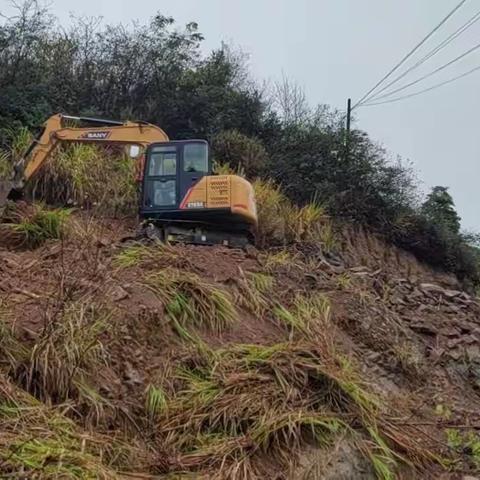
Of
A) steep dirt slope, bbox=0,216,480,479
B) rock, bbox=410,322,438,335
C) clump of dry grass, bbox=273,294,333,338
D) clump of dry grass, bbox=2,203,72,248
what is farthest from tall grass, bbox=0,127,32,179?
rock, bbox=410,322,438,335

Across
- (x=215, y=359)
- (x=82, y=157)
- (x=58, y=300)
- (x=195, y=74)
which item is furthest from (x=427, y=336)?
(x=195, y=74)

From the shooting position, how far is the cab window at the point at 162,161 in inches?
477

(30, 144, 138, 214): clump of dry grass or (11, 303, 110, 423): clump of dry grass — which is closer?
(11, 303, 110, 423): clump of dry grass

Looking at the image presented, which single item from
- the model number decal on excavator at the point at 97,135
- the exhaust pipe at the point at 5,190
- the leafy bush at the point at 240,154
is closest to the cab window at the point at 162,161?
the model number decal on excavator at the point at 97,135

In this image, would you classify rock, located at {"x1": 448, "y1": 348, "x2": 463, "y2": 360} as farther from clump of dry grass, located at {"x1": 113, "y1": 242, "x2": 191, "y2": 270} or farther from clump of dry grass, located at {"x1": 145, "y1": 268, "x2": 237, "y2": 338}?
clump of dry grass, located at {"x1": 113, "y1": 242, "x2": 191, "y2": 270}

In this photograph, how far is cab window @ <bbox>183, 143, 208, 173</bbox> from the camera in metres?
12.0

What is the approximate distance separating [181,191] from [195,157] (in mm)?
566

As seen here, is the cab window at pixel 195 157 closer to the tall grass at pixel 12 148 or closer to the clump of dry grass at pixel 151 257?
the tall grass at pixel 12 148

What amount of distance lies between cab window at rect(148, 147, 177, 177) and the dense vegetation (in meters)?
4.51

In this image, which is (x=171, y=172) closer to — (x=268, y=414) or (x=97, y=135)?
(x=97, y=135)

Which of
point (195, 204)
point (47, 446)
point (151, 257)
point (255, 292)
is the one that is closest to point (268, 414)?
point (47, 446)

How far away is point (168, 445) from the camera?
18.1 ft

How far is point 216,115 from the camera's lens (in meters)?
18.9

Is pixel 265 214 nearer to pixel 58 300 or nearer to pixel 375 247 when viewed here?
pixel 375 247
